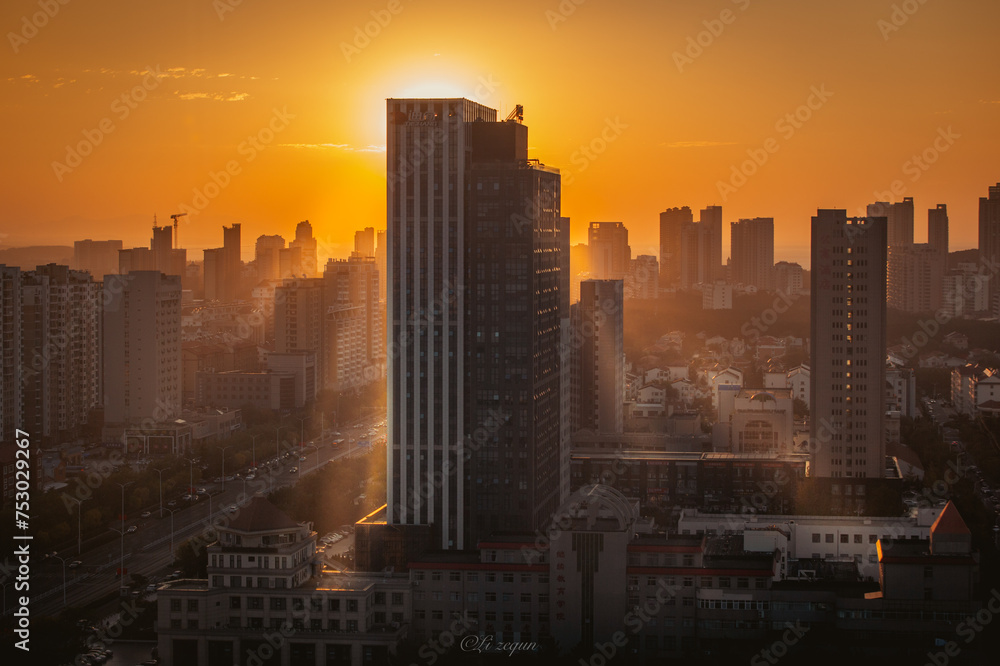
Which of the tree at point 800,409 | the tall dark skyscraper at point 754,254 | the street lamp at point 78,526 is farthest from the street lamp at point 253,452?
the tall dark skyscraper at point 754,254

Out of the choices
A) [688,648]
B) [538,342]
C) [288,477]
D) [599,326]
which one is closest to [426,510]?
[538,342]

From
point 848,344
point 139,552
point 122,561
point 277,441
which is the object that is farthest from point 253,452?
point 848,344

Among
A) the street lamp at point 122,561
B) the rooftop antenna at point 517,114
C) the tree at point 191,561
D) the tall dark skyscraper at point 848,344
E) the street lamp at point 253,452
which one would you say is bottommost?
the street lamp at point 122,561

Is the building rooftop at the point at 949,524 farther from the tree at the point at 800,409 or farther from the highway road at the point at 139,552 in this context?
the tree at the point at 800,409

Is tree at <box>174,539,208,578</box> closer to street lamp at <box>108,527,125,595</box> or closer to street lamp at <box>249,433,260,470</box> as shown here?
street lamp at <box>108,527,125,595</box>

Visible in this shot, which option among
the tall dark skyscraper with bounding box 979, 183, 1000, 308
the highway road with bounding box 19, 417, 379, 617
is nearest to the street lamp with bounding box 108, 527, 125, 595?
the highway road with bounding box 19, 417, 379, 617

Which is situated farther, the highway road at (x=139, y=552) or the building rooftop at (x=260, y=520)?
the highway road at (x=139, y=552)

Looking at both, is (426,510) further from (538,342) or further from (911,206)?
(911,206)

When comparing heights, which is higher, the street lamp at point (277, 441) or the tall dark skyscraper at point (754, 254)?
the tall dark skyscraper at point (754, 254)

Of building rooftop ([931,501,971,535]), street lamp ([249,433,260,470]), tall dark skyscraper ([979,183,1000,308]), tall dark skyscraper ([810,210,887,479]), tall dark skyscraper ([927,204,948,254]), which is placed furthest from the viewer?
tall dark skyscraper ([927,204,948,254])
